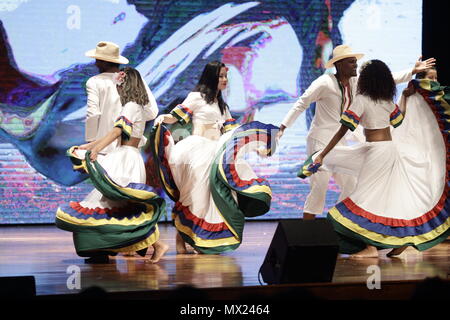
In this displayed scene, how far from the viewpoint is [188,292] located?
8.76 ft

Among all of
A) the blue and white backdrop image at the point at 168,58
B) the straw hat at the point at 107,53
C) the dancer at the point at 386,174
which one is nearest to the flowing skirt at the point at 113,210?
the straw hat at the point at 107,53

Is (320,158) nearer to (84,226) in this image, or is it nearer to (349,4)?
(84,226)

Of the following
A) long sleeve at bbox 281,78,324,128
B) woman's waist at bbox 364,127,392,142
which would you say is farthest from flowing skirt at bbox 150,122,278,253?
woman's waist at bbox 364,127,392,142

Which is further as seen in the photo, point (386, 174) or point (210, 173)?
point (210, 173)

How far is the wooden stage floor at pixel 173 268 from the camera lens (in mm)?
→ 4230

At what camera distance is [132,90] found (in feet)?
18.4

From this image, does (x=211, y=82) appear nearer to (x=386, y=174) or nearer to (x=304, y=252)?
(x=386, y=174)

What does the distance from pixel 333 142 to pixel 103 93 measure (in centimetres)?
174

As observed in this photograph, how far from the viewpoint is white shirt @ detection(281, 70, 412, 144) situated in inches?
258

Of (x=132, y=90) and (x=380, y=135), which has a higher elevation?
(x=132, y=90)

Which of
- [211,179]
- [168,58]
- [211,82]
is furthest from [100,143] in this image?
[168,58]

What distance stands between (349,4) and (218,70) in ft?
10.7

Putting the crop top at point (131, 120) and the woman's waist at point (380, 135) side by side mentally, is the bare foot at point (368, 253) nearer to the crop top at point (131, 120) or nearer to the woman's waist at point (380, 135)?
the woman's waist at point (380, 135)

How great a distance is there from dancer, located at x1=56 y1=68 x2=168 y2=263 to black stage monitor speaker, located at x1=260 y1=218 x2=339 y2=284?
56.7 inches
